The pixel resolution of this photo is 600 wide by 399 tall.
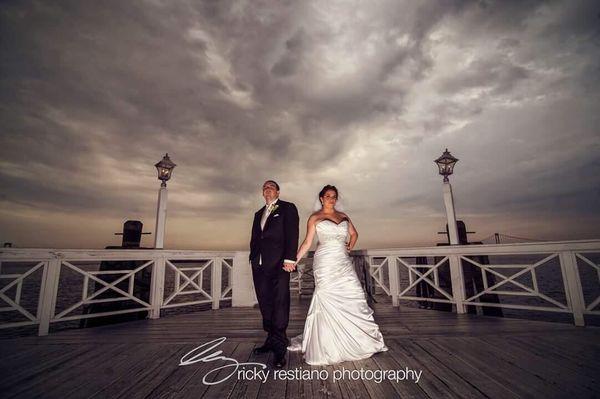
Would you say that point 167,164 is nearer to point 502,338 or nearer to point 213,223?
point 502,338

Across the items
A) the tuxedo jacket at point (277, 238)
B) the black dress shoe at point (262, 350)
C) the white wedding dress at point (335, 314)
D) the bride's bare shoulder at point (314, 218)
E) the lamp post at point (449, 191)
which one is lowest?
the black dress shoe at point (262, 350)

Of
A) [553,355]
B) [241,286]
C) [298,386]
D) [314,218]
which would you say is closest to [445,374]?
[298,386]

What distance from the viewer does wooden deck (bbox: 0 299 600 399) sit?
7.13 feet

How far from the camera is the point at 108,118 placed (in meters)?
9.28

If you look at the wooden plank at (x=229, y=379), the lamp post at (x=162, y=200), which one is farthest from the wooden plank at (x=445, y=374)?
the lamp post at (x=162, y=200)

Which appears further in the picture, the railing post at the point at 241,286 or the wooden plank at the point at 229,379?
the railing post at the point at 241,286

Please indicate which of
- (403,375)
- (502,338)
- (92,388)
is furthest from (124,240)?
(502,338)

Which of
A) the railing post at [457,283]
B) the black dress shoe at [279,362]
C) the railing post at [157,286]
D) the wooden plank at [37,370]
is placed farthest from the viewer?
the railing post at [457,283]

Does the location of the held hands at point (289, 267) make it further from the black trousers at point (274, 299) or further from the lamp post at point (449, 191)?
the lamp post at point (449, 191)

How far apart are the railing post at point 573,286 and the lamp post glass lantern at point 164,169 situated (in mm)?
8096

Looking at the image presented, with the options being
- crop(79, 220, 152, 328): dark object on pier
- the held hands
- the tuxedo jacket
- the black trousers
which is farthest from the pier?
crop(79, 220, 152, 328): dark object on pier

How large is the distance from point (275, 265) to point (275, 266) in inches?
0.5

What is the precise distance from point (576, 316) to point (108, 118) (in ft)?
45.7

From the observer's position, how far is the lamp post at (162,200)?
5.53m
